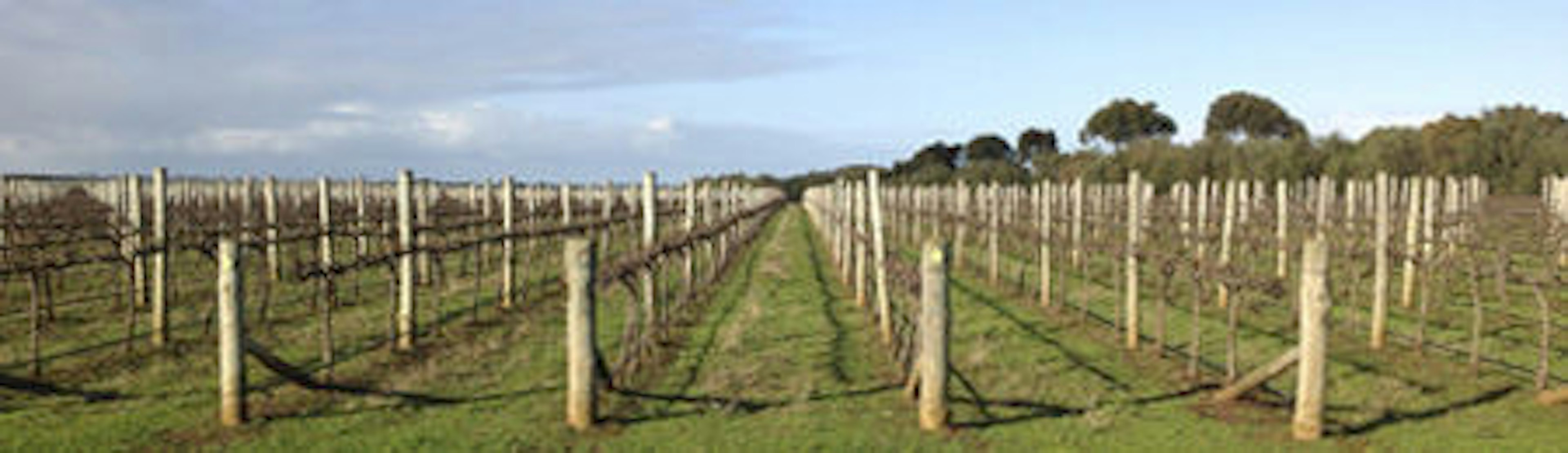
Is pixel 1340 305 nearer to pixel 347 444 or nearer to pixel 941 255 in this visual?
pixel 941 255

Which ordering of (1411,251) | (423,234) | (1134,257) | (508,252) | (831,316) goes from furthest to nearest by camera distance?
1. (423,234)
2. (508,252)
3. (831,316)
4. (1411,251)
5. (1134,257)

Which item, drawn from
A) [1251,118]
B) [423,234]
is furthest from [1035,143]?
[423,234]

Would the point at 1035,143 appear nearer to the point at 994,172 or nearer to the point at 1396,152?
the point at 994,172

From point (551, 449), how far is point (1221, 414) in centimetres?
513

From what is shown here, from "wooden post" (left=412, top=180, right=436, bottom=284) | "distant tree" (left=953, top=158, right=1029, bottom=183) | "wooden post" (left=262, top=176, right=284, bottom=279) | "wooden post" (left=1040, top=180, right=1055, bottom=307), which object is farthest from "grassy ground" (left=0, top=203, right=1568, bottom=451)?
"distant tree" (left=953, top=158, right=1029, bottom=183)

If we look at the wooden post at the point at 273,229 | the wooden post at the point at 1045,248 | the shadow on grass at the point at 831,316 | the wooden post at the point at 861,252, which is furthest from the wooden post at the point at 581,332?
the wooden post at the point at 273,229

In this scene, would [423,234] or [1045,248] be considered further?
[423,234]

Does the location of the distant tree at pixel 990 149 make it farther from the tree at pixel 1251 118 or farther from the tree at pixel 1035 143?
the tree at pixel 1251 118

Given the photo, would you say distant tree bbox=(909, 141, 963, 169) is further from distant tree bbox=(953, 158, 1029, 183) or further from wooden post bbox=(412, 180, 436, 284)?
wooden post bbox=(412, 180, 436, 284)

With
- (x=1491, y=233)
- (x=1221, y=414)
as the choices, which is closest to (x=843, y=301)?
(x=1221, y=414)

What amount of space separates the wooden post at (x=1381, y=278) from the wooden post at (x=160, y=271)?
42.9ft

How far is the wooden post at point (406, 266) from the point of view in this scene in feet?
39.8

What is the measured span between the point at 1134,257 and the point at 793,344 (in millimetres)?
3939

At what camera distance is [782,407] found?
351 inches
